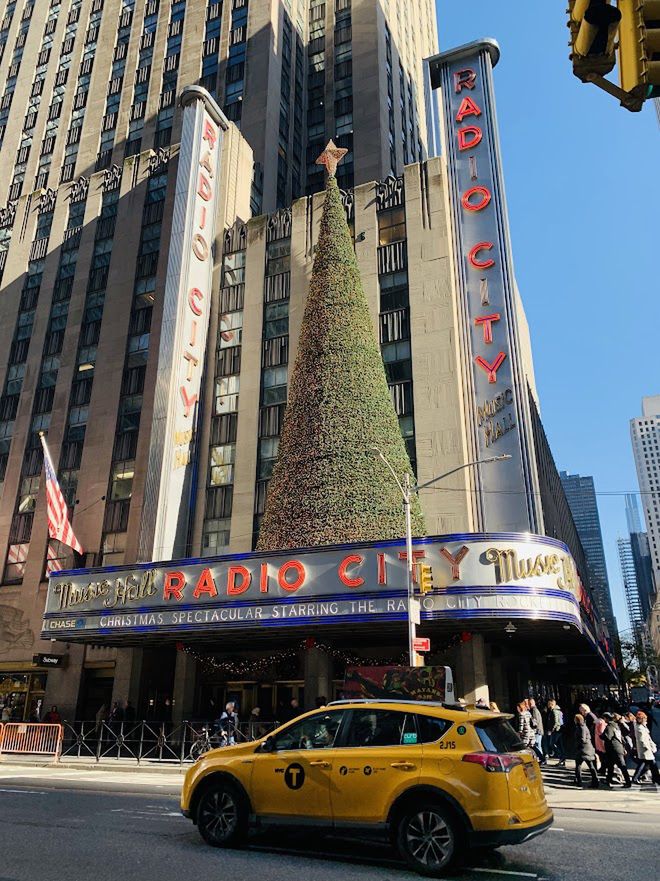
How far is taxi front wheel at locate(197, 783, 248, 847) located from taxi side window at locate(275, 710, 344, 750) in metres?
0.87

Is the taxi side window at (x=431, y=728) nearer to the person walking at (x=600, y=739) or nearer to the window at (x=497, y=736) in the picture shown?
the window at (x=497, y=736)

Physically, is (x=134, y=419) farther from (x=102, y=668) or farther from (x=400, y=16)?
(x=400, y=16)

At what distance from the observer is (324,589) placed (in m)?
24.5

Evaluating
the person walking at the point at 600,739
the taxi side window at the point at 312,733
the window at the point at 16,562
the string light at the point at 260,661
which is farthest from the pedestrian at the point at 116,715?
the taxi side window at the point at 312,733

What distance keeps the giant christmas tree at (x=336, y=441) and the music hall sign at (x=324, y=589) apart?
1893 mm

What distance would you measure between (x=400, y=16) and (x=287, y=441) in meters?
63.5

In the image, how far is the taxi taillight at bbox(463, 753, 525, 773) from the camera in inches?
284

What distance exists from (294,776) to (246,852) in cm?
107

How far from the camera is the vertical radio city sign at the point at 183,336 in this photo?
34.6 m

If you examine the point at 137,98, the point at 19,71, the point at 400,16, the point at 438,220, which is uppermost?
the point at 400,16

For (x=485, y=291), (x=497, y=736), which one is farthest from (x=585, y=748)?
(x=485, y=291)

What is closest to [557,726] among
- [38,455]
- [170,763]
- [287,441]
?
[170,763]

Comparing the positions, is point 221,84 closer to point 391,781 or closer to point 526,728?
point 526,728

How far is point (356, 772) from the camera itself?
7.80m
